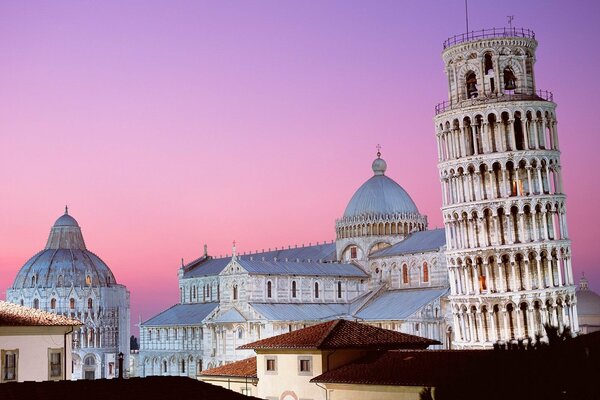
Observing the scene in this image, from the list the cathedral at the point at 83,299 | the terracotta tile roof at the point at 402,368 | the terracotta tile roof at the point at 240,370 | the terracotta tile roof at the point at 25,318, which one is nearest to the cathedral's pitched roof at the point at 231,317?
the terracotta tile roof at the point at 240,370

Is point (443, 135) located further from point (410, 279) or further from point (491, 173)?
point (410, 279)

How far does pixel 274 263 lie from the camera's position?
3812 inches

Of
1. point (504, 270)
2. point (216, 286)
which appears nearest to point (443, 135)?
point (504, 270)

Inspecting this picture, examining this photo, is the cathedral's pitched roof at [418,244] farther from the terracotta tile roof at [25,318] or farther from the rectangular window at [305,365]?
the terracotta tile roof at [25,318]

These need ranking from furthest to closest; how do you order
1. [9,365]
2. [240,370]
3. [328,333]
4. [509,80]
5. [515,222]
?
[509,80], [515,222], [240,370], [328,333], [9,365]

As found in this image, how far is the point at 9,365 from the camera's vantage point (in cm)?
3997

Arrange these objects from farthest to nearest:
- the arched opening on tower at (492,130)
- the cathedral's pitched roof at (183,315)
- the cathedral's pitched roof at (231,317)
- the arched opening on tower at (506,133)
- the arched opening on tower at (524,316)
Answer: the cathedral's pitched roof at (183,315) → the cathedral's pitched roof at (231,317) → the arched opening on tower at (492,130) → the arched opening on tower at (506,133) → the arched opening on tower at (524,316)

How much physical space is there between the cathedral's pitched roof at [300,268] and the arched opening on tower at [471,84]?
3076 cm

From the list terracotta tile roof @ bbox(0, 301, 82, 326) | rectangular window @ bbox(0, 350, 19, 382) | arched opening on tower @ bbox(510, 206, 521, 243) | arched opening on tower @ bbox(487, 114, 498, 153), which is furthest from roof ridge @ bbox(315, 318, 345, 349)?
arched opening on tower @ bbox(487, 114, 498, 153)

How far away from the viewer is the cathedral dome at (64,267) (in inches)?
5758

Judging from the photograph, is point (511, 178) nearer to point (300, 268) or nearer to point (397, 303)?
point (397, 303)

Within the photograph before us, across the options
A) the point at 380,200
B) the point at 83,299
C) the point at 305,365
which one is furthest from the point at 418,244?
the point at 83,299

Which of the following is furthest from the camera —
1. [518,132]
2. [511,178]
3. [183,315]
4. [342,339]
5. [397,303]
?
[183,315]

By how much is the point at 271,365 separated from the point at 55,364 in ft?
36.6
